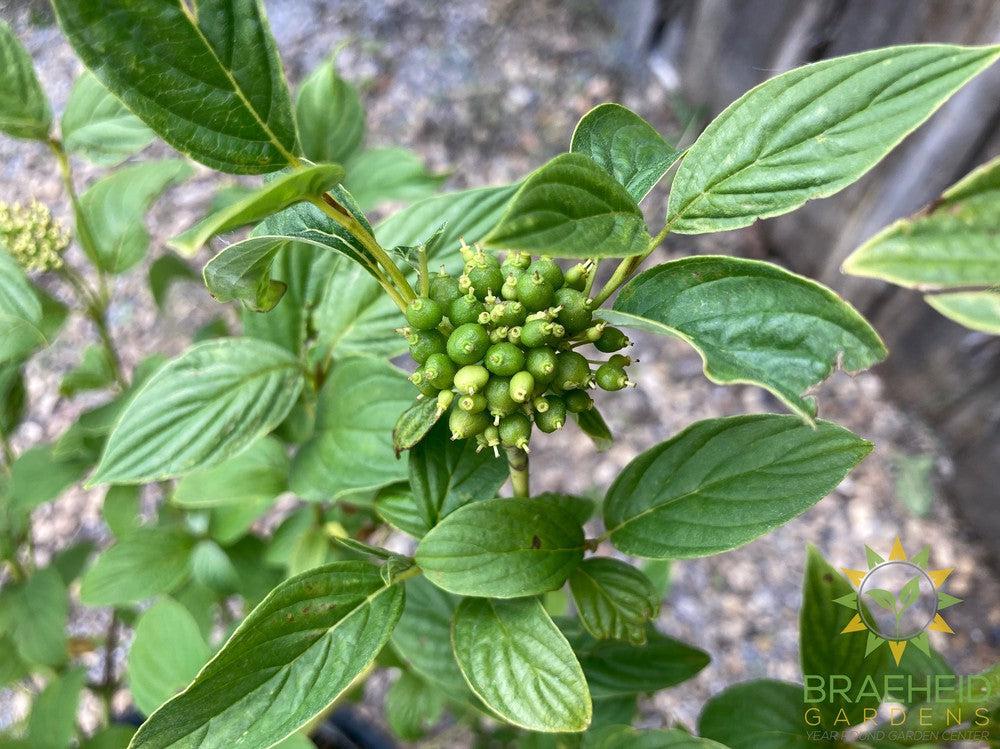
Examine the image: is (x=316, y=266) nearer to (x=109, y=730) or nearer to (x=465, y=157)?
(x=109, y=730)

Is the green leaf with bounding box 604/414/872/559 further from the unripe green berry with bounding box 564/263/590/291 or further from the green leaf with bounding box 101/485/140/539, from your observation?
the green leaf with bounding box 101/485/140/539

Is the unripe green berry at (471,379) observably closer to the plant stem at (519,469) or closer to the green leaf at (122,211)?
the plant stem at (519,469)

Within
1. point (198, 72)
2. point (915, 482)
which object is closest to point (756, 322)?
point (198, 72)

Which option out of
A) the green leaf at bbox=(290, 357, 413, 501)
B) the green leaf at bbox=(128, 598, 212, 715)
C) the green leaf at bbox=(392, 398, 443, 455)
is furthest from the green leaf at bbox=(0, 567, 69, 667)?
the green leaf at bbox=(392, 398, 443, 455)

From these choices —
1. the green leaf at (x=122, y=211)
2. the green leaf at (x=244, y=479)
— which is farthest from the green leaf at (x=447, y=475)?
the green leaf at (x=122, y=211)

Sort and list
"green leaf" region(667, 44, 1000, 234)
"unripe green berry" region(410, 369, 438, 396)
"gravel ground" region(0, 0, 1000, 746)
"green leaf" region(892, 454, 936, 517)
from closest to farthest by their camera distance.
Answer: "green leaf" region(667, 44, 1000, 234) → "unripe green berry" region(410, 369, 438, 396) → "gravel ground" region(0, 0, 1000, 746) → "green leaf" region(892, 454, 936, 517)

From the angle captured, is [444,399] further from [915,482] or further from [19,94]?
[915,482]
